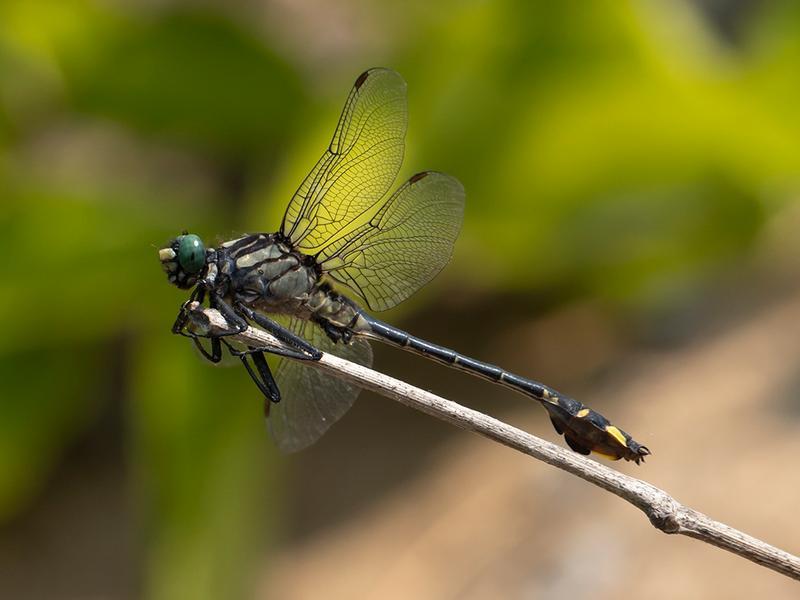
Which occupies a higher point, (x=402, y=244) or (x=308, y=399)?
(x=402, y=244)

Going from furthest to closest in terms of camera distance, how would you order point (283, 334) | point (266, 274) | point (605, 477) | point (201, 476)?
1. point (201, 476)
2. point (266, 274)
3. point (283, 334)
4. point (605, 477)

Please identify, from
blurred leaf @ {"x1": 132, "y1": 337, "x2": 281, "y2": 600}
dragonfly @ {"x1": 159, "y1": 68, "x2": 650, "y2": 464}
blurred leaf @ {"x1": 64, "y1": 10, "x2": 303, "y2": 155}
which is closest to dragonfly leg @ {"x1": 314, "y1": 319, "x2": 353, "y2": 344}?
dragonfly @ {"x1": 159, "y1": 68, "x2": 650, "y2": 464}

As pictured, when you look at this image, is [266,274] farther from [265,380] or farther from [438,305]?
[438,305]

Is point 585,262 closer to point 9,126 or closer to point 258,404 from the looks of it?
point 258,404

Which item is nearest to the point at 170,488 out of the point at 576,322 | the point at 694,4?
the point at 576,322

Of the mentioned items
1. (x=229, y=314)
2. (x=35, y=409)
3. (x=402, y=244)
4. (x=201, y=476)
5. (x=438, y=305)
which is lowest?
(x=35, y=409)

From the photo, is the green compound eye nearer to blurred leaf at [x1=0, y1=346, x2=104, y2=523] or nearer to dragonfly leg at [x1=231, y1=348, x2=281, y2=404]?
dragonfly leg at [x1=231, y1=348, x2=281, y2=404]

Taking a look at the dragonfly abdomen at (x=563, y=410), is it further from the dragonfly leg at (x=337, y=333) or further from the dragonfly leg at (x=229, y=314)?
the dragonfly leg at (x=229, y=314)

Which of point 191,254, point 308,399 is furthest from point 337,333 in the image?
point 191,254
